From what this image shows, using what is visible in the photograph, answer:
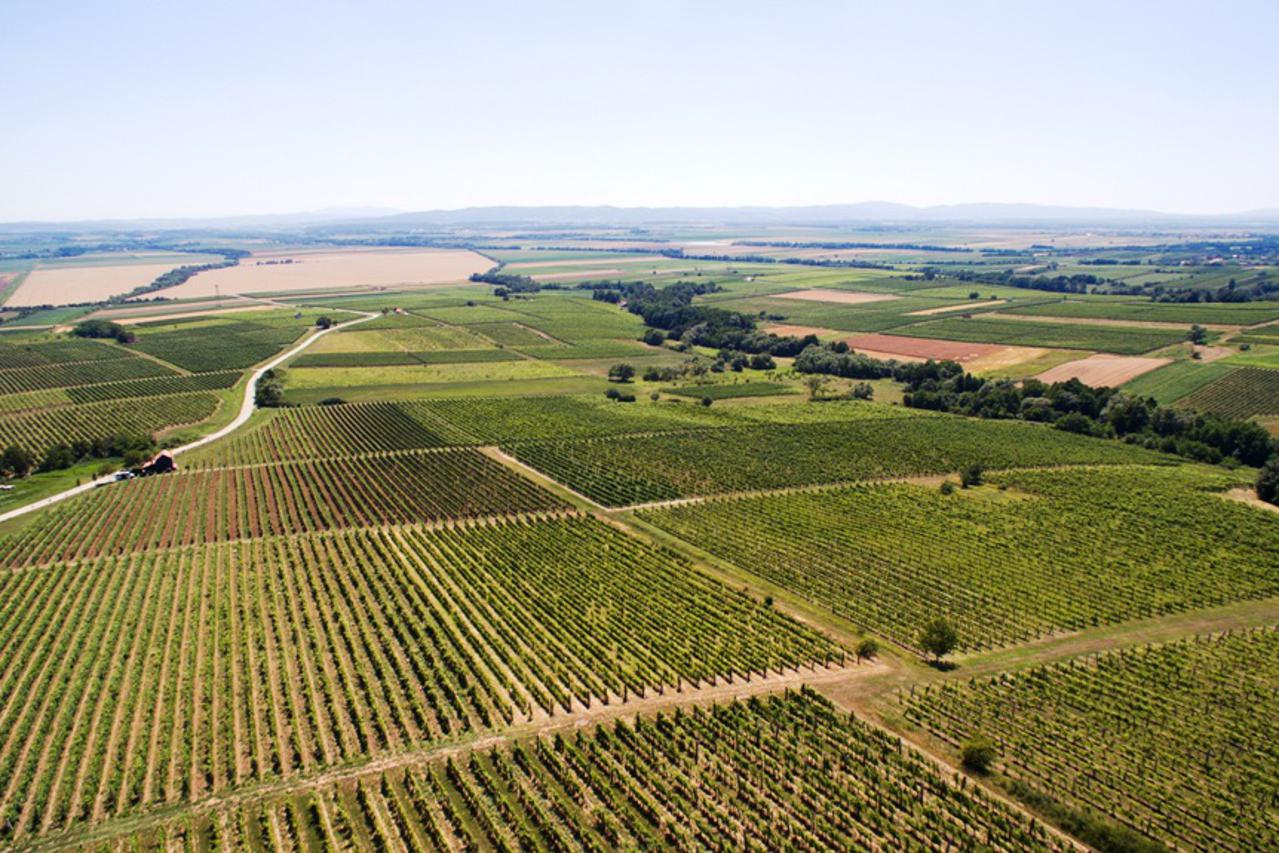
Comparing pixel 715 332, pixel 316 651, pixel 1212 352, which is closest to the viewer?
pixel 316 651

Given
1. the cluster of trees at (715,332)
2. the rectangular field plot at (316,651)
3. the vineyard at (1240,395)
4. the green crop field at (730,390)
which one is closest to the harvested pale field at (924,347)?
the cluster of trees at (715,332)

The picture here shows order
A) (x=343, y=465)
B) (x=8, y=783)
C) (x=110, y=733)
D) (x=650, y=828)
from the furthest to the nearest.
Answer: (x=343, y=465)
(x=110, y=733)
(x=8, y=783)
(x=650, y=828)

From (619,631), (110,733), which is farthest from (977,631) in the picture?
(110,733)

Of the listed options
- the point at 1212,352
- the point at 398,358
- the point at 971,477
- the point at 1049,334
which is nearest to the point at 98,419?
the point at 398,358

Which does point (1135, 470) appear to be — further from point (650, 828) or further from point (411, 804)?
point (411, 804)

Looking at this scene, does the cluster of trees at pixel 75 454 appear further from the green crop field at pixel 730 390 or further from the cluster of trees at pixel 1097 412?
the cluster of trees at pixel 1097 412

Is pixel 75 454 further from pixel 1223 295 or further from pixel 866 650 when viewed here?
pixel 1223 295
